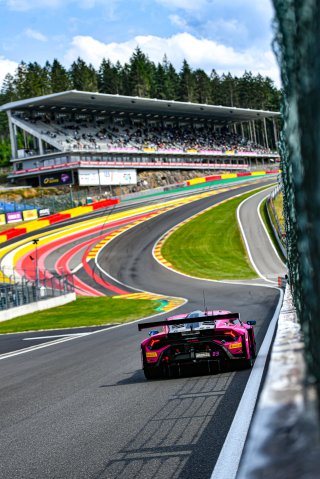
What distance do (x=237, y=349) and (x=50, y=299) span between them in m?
24.4

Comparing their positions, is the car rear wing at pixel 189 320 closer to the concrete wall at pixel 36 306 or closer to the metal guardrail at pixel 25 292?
the metal guardrail at pixel 25 292

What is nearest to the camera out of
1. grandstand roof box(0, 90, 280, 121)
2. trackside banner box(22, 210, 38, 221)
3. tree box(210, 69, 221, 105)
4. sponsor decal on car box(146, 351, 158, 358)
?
sponsor decal on car box(146, 351, 158, 358)

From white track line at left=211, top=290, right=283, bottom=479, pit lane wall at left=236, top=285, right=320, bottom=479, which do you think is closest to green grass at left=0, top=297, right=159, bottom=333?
white track line at left=211, top=290, right=283, bottom=479

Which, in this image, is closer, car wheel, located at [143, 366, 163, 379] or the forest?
car wheel, located at [143, 366, 163, 379]

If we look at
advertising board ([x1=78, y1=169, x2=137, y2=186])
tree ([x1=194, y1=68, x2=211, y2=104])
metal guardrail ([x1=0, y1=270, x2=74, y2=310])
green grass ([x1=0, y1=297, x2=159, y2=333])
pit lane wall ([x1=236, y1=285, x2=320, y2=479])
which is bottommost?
green grass ([x1=0, y1=297, x2=159, y2=333])

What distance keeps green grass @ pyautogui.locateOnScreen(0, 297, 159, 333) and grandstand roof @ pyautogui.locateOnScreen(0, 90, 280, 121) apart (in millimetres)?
50015

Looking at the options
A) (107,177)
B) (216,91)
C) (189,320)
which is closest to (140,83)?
(216,91)

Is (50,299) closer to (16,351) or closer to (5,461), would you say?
(16,351)

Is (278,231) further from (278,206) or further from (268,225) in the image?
(278,206)

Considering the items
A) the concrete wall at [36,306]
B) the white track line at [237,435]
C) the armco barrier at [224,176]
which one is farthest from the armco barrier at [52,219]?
the white track line at [237,435]

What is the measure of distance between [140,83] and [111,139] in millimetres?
42826

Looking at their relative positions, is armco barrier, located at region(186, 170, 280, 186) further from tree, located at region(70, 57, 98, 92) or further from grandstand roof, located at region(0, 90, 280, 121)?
tree, located at region(70, 57, 98, 92)

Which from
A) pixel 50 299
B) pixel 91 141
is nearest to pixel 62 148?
pixel 91 141

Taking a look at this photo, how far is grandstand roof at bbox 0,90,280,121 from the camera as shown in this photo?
81188 mm
